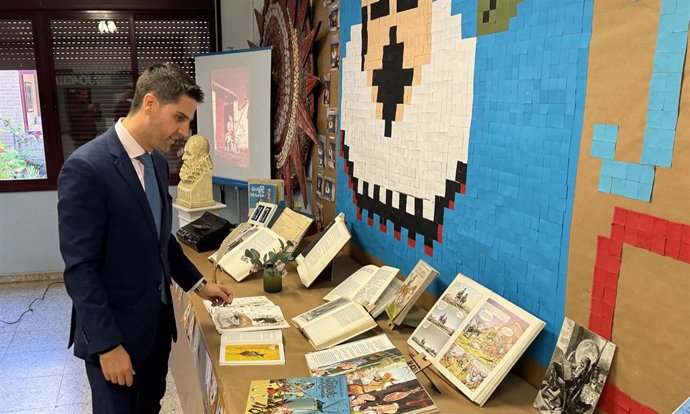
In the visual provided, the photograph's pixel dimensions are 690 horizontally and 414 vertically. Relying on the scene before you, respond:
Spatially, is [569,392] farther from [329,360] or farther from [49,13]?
[49,13]

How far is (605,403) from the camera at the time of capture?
1259mm

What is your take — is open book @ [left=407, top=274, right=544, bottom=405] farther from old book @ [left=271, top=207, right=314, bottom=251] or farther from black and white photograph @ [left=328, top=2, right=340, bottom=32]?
black and white photograph @ [left=328, top=2, right=340, bottom=32]

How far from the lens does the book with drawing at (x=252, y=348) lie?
1.62 meters

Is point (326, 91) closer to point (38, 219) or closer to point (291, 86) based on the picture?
point (291, 86)

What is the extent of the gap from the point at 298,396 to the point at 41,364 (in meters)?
2.66

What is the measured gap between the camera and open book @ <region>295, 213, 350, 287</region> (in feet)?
7.42

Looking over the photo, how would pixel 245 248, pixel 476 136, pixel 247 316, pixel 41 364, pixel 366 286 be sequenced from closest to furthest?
pixel 476 136 < pixel 247 316 < pixel 366 286 < pixel 245 248 < pixel 41 364

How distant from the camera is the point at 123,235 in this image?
1546 millimetres

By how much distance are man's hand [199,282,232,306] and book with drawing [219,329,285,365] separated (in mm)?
212

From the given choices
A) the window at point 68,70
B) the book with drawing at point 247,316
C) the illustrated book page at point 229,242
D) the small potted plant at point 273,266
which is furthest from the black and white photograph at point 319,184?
the window at point 68,70

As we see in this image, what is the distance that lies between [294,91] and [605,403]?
2.58 meters

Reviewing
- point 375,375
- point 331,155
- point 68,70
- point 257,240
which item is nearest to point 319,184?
point 331,155

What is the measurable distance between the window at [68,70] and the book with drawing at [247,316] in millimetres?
3462

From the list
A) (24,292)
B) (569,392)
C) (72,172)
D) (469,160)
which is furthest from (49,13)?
(569,392)
